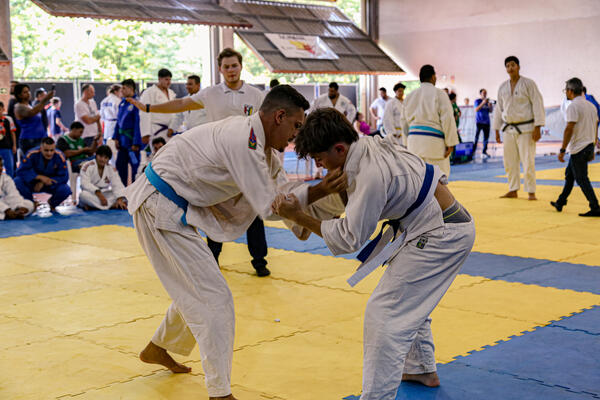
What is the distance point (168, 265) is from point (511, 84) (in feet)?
24.8

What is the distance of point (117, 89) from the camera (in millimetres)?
13469

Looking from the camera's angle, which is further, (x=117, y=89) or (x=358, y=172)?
(x=117, y=89)

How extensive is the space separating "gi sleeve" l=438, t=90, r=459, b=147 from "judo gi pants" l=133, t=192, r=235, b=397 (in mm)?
5525

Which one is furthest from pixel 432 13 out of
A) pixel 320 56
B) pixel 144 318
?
pixel 144 318

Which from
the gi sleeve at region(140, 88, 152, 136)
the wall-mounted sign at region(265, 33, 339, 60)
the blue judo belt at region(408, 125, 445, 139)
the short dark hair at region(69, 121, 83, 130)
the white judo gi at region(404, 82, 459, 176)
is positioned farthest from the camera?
the wall-mounted sign at region(265, 33, 339, 60)

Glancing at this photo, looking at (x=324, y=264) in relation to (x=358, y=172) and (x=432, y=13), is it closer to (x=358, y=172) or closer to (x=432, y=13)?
(x=358, y=172)

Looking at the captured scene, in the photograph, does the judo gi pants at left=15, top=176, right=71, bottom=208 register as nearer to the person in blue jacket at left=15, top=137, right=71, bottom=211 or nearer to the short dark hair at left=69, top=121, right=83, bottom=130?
the person in blue jacket at left=15, top=137, right=71, bottom=211

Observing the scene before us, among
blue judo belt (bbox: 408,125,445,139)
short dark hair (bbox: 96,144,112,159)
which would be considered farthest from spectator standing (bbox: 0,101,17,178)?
blue judo belt (bbox: 408,125,445,139)

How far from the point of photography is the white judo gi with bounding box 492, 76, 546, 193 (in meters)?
9.46

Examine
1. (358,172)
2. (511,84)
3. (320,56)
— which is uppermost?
(320,56)

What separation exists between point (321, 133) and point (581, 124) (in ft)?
22.0

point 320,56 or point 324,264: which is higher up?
point 320,56

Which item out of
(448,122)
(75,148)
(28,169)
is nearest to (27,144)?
(75,148)

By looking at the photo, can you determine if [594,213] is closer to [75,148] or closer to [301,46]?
[75,148]
